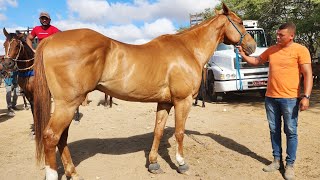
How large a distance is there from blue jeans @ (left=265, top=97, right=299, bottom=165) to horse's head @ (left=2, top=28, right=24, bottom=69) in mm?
4610

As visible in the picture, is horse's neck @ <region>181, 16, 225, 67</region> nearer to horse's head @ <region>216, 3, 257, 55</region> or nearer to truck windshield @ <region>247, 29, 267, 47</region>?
horse's head @ <region>216, 3, 257, 55</region>

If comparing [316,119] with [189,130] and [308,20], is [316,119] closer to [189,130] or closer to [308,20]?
[189,130]

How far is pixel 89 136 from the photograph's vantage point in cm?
631

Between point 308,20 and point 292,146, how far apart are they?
34.7 feet

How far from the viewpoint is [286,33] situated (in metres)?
3.82

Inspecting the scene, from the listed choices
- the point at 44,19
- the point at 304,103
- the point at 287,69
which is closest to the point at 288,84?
the point at 287,69

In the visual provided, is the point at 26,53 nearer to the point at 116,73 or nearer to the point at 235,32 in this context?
the point at 116,73

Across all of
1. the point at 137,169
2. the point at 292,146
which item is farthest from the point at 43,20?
the point at 292,146

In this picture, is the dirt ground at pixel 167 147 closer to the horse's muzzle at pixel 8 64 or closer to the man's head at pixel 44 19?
the horse's muzzle at pixel 8 64

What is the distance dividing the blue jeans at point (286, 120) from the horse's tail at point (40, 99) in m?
3.03

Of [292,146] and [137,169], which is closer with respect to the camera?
[292,146]

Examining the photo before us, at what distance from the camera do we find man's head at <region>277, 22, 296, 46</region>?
3811 mm

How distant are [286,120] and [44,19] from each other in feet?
16.3

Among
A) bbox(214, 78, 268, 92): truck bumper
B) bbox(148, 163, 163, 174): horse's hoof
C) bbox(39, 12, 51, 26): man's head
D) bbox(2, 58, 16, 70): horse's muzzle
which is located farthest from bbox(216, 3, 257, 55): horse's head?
bbox(214, 78, 268, 92): truck bumper
